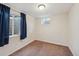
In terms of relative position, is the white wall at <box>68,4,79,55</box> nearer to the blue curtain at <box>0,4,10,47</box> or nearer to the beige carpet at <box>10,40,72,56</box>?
the beige carpet at <box>10,40,72,56</box>

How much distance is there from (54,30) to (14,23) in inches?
79.6

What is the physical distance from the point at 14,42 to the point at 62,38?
206 centimetres

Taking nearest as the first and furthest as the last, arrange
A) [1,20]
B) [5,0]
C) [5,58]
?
[5,58] → [5,0] → [1,20]

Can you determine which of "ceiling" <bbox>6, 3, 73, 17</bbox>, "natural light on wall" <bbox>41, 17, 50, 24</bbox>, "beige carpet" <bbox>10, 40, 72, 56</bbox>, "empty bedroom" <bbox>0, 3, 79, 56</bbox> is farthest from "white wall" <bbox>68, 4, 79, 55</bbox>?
"natural light on wall" <bbox>41, 17, 50, 24</bbox>

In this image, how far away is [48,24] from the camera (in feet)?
14.9

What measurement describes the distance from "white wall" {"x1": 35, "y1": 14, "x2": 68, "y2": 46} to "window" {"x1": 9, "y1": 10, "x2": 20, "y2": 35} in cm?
164

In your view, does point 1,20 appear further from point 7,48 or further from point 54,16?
point 54,16

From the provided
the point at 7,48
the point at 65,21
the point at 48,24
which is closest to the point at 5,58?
the point at 7,48

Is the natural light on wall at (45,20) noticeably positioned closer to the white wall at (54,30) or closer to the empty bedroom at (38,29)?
the empty bedroom at (38,29)

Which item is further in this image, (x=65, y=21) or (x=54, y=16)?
(x=54, y=16)

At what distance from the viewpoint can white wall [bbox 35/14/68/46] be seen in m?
4.06

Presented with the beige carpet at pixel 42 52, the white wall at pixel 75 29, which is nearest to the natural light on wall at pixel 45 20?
the beige carpet at pixel 42 52

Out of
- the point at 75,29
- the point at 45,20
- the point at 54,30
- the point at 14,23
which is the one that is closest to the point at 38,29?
the point at 45,20

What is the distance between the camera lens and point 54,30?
14.3 ft
